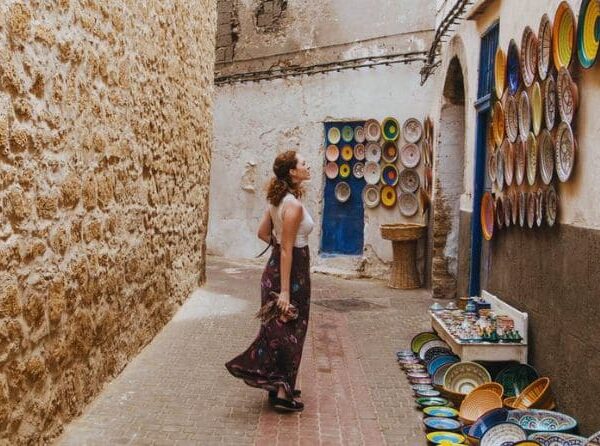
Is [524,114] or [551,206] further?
[524,114]

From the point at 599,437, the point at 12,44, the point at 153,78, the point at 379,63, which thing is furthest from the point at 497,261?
the point at 379,63

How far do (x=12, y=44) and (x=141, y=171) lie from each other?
94.8 inches

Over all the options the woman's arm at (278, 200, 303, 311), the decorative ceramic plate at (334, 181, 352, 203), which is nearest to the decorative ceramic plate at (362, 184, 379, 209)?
the decorative ceramic plate at (334, 181, 352, 203)

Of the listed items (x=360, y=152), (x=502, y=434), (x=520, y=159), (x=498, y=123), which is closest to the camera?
(x=502, y=434)

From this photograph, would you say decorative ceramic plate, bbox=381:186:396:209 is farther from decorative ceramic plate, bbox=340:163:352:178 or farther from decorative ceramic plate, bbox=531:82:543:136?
decorative ceramic plate, bbox=531:82:543:136

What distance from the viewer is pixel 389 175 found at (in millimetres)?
10508

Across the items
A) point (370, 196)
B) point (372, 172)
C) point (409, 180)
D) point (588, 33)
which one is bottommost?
point (370, 196)

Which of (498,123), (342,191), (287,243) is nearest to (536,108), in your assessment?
(498,123)

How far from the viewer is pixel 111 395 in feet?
13.9

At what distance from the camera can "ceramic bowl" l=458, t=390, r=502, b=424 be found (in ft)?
13.2

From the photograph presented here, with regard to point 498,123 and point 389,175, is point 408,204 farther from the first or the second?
point 498,123

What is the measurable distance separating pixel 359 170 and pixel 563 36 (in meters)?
6.89

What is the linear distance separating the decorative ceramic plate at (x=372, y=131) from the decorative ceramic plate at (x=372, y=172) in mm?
382

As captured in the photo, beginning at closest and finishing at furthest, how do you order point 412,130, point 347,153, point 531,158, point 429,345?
point 531,158 → point 429,345 → point 412,130 → point 347,153
